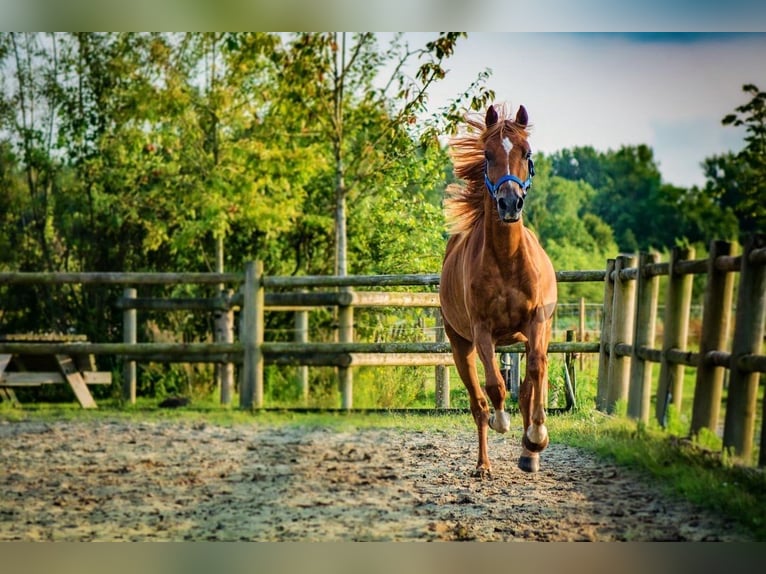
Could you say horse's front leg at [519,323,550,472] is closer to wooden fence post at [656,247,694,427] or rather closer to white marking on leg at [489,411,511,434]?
white marking on leg at [489,411,511,434]

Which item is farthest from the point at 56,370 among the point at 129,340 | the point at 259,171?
the point at 259,171

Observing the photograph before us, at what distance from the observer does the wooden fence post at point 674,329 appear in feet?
15.6

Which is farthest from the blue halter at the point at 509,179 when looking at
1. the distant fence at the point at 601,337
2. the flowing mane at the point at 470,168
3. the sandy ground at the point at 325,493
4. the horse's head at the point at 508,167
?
the sandy ground at the point at 325,493

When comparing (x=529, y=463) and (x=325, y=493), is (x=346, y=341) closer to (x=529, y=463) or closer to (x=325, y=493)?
(x=325, y=493)

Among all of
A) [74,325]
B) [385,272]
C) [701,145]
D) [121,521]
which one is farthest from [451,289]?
[74,325]

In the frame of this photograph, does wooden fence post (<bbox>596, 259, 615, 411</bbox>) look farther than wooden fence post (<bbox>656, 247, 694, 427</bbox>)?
Yes

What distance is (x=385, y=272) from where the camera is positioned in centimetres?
521

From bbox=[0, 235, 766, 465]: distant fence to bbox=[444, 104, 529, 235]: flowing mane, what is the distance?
1.23 feet

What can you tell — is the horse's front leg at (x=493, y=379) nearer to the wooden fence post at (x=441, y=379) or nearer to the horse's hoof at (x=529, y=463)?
the horse's hoof at (x=529, y=463)

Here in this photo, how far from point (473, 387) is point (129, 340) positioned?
2.08 m

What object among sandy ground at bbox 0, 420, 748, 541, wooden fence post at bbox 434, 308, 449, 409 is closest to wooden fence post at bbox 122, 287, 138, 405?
sandy ground at bbox 0, 420, 748, 541

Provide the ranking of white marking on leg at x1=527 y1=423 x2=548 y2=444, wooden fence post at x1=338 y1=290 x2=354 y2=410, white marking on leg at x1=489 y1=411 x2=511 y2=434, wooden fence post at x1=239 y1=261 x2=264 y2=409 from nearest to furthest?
white marking on leg at x1=489 y1=411 x2=511 y2=434, white marking on leg at x1=527 y1=423 x2=548 y2=444, wooden fence post at x1=338 y1=290 x2=354 y2=410, wooden fence post at x1=239 y1=261 x2=264 y2=409

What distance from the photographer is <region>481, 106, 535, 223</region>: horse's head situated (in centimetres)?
432
